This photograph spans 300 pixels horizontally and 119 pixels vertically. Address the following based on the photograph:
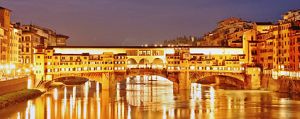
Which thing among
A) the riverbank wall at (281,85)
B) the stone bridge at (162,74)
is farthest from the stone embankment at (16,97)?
the riverbank wall at (281,85)

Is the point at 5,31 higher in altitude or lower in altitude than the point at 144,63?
higher

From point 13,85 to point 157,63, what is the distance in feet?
89.6

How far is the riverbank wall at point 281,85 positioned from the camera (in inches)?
1823

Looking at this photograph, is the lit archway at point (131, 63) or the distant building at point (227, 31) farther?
the distant building at point (227, 31)

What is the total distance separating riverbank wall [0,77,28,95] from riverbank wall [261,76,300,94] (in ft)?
86.6

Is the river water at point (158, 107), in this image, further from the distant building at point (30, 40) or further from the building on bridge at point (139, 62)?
the distant building at point (30, 40)

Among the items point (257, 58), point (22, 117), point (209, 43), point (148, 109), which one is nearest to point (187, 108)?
point (148, 109)

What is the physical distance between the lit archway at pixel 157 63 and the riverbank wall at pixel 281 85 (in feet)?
43.7

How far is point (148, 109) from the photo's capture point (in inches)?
1543

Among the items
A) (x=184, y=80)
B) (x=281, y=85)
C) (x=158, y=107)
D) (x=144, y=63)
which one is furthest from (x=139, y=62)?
(x=158, y=107)

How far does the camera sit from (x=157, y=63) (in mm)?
67438

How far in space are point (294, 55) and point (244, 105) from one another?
10.6 meters

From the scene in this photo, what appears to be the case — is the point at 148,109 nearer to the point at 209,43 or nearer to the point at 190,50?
the point at 190,50

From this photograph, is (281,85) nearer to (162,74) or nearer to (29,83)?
(162,74)
